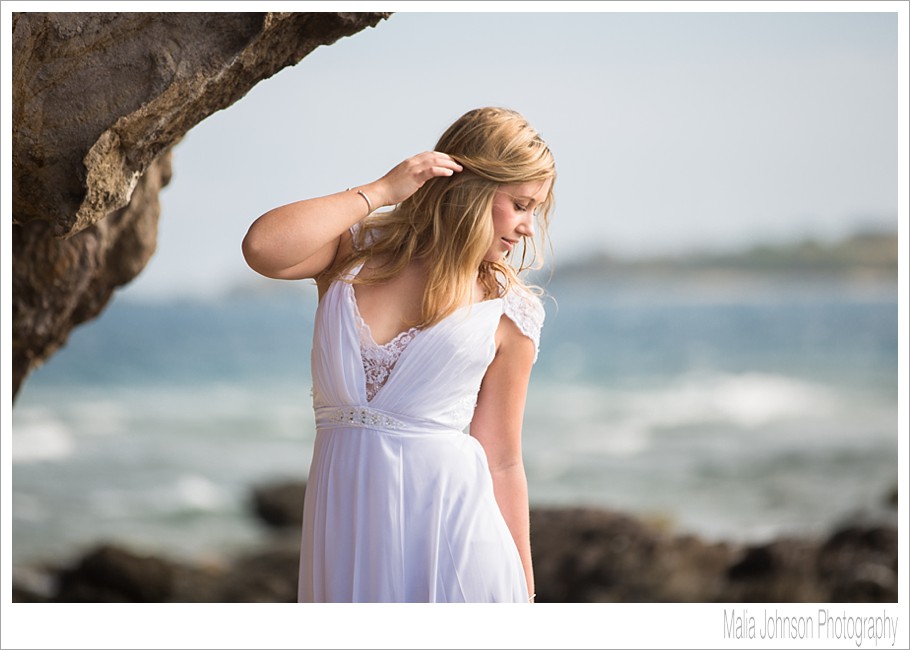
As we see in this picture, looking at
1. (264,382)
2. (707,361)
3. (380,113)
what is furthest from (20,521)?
(707,361)

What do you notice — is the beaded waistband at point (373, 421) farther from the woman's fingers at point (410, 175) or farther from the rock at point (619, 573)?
the rock at point (619, 573)

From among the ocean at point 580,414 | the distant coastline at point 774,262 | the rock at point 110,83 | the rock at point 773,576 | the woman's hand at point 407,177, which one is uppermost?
the distant coastline at point 774,262

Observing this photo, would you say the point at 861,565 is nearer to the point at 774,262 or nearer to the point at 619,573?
the point at 619,573

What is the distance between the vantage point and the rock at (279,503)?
15.6 meters

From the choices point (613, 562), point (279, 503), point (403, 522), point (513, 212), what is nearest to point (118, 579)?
point (613, 562)

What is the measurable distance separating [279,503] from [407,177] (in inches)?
571

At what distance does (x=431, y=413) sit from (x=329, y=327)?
332 mm

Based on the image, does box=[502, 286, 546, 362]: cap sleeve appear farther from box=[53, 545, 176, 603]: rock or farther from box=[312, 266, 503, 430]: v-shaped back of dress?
box=[53, 545, 176, 603]: rock

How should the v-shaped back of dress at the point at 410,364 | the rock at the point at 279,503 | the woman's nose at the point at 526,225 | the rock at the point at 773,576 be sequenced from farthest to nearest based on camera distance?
the rock at the point at 279,503 < the rock at the point at 773,576 < the woman's nose at the point at 526,225 < the v-shaped back of dress at the point at 410,364

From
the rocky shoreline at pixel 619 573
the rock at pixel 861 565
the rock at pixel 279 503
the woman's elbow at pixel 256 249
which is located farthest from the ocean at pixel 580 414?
the woman's elbow at pixel 256 249

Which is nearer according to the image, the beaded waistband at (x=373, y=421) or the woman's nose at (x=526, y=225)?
the beaded waistband at (x=373, y=421)

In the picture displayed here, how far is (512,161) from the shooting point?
9.04ft

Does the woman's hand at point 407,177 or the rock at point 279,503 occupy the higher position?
the woman's hand at point 407,177

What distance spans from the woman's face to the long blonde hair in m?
0.02
